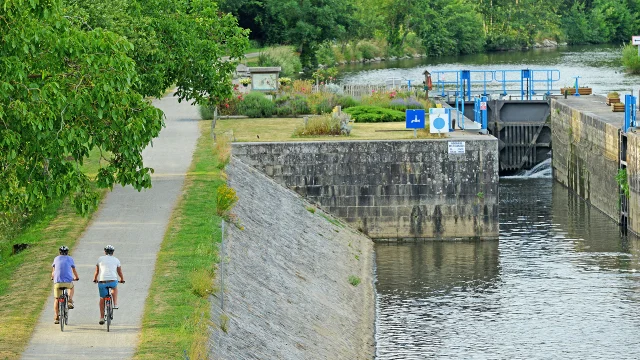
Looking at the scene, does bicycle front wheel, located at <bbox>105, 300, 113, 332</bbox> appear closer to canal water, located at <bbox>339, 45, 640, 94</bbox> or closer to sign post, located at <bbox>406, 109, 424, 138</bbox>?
sign post, located at <bbox>406, 109, 424, 138</bbox>

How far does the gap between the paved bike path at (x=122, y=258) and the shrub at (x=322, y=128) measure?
160 inches

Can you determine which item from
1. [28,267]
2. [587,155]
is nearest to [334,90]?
[587,155]

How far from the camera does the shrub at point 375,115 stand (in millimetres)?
46594

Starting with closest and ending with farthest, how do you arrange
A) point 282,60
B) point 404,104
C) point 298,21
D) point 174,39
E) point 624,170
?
point 174,39 < point 624,170 < point 404,104 < point 282,60 < point 298,21

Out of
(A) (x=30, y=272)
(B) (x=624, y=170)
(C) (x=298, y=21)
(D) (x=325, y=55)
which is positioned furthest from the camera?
(D) (x=325, y=55)

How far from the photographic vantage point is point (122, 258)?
25.6 meters

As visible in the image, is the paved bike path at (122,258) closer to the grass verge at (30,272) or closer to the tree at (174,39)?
the grass verge at (30,272)

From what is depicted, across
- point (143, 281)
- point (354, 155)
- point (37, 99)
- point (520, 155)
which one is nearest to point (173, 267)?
point (143, 281)

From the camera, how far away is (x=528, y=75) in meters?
58.2

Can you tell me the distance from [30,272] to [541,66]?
7865cm

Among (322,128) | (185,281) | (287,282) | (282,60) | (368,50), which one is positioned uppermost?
(368,50)

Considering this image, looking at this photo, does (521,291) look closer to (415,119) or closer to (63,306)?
(415,119)

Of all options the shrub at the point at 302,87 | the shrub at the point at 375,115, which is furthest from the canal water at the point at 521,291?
the shrub at the point at 302,87

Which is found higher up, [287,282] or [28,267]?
[28,267]
